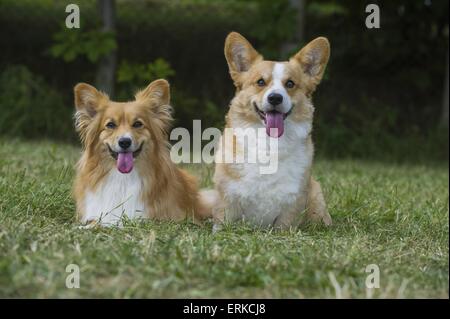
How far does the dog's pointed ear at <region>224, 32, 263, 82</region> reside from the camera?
15.1ft

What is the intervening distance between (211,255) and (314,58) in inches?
65.4

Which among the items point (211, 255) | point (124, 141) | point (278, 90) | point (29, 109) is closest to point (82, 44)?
point (29, 109)

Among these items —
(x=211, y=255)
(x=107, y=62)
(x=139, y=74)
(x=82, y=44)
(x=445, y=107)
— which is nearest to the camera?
(x=211, y=255)

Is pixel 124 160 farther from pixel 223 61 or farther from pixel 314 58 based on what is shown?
pixel 223 61

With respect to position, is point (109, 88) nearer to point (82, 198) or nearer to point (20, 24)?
point (20, 24)

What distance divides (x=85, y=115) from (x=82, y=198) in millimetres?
491

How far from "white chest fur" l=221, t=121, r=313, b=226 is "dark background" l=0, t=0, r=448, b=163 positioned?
4.33m

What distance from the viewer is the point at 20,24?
34.5 feet

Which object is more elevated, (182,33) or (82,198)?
(182,33)

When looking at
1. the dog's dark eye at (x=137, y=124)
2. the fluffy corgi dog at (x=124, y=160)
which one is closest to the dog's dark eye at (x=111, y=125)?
the fluffy corgi dog at (x=124, y=160)

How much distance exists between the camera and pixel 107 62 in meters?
9.54

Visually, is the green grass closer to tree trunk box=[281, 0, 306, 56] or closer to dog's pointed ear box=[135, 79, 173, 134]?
dog's pointed ear box=[135, 79, 173, 134]

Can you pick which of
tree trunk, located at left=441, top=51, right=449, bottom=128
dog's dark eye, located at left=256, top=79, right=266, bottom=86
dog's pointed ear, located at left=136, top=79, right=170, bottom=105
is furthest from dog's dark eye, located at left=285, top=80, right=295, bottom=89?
tree trunk, located at left=441, top=51, right=449, bottom=128

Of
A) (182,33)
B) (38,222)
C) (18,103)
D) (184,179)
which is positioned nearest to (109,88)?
(18,103)
